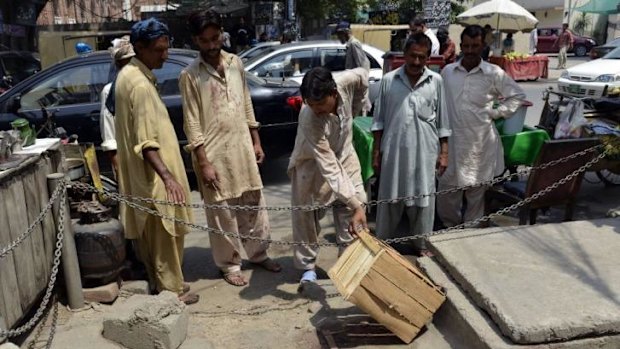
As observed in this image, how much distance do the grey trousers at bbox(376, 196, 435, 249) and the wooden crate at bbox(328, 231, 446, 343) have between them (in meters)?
0.98

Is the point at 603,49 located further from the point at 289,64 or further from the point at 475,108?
the point at 475,108

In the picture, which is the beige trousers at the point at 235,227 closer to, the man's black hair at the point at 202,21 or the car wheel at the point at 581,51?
the man's black hair at the point at 202,21

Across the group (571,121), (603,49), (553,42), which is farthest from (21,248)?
(553,42)

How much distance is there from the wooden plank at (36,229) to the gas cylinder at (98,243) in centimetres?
23

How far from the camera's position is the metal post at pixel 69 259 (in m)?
3.35

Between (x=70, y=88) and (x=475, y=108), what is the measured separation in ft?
13.8

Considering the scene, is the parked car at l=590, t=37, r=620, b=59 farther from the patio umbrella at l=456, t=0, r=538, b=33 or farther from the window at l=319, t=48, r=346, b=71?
the window at l=319, t=48, r=346, b=71

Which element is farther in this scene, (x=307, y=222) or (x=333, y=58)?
(x=333, y=58)

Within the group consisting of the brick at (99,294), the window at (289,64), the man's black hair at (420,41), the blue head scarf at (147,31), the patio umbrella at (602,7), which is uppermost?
the patio umbrella at (602,7)

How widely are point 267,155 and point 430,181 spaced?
299 centimetres

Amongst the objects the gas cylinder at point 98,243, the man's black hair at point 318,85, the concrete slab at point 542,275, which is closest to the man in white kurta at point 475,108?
the concrete slab at point 542,275

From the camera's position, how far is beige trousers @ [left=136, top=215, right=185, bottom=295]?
12.0ft

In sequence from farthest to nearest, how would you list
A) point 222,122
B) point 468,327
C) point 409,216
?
point 409,216 → point 222,122 → point 468,327

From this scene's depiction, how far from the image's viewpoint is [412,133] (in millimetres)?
3932
